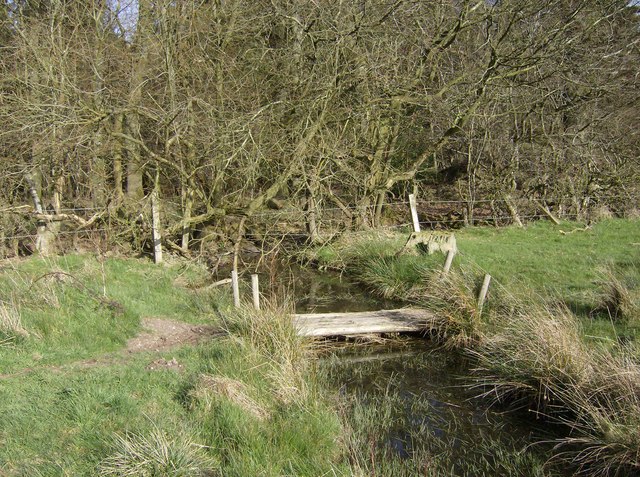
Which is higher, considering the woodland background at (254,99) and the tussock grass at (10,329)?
the woodland background at (254,99)

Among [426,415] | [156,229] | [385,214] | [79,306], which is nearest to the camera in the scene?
[426,415]

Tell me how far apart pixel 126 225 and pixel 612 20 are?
13.4m

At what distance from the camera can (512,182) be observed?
1580 centimetres

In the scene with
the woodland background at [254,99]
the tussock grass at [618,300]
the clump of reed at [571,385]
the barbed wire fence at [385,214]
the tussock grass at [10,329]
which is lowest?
the clump of reed at [571,385]

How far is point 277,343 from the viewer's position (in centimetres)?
649

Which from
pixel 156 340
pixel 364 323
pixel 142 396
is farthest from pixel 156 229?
pixel 142 396

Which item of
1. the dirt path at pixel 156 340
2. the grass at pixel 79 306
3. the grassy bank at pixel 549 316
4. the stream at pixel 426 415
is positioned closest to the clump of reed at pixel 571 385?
the grassy bank at pixel 549 316

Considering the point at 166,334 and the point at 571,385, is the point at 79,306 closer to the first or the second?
the point at 166,334

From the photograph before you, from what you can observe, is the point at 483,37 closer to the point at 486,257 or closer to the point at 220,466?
the point at 486,257

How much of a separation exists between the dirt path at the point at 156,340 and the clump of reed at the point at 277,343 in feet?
1.65

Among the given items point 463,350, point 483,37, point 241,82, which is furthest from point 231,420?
point 483,37

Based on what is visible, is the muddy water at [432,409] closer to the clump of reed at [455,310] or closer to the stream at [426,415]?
the stream at [426,415]

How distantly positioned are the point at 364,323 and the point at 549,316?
269cm

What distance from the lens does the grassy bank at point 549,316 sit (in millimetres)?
5094
